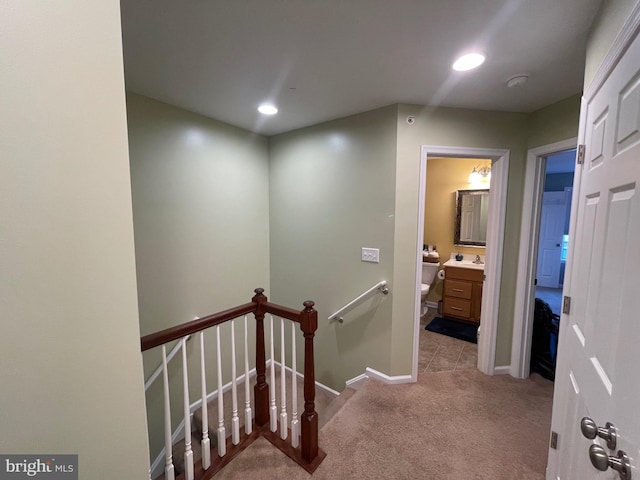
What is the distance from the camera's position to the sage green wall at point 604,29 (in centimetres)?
85

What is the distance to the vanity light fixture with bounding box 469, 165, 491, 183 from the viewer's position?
3.62m

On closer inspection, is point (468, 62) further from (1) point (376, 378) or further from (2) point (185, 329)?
(1) point (376, 378)

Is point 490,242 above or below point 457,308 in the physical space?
above

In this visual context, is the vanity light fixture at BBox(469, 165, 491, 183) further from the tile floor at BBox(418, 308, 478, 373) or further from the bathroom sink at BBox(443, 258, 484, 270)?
the tile floor at BBox(418, 308, 478, 373)

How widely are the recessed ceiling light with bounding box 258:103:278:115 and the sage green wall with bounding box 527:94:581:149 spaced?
2.10 m

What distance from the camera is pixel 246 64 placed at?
1.52 metres

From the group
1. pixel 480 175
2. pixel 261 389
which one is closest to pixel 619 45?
pixel 261 389

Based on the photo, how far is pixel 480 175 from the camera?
12.1 feet

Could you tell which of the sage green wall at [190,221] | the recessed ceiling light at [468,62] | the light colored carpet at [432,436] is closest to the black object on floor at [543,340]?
the light colored carpet at [432,436]

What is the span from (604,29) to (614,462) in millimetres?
1459

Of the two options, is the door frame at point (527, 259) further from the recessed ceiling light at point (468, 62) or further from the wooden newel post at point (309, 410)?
the wooden newel post at point (309, 410)

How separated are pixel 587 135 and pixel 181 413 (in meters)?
3.30

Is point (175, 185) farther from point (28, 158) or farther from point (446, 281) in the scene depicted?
point (446, 281)

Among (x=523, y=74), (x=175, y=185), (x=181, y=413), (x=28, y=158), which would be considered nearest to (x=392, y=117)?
(x=523, y=74)
